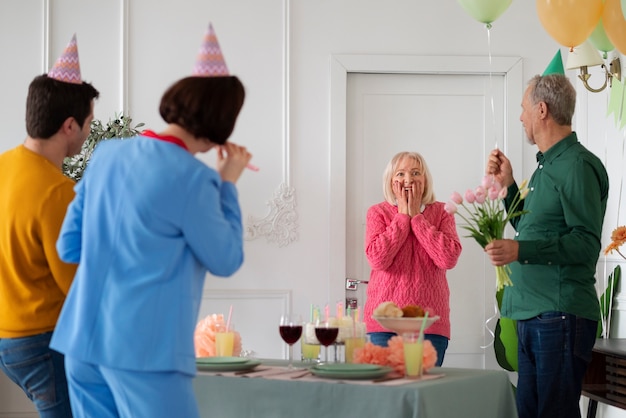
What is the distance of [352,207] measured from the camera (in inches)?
200

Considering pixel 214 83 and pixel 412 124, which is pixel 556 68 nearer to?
pixel 412 124

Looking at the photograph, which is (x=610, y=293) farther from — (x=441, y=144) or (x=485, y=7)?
(x=485, y=7)

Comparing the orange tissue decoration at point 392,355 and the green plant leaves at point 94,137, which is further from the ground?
the green plant leaves at point 94,137

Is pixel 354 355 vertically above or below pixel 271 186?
below

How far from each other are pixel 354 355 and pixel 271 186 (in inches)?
95.9

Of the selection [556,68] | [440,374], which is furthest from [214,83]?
[556,68]

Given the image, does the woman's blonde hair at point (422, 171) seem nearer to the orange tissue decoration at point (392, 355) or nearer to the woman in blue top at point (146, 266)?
the orange tissue decoration at point (392, 355)

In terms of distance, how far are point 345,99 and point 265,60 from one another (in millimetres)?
498

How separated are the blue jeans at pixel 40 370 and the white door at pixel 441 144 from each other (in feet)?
9.39

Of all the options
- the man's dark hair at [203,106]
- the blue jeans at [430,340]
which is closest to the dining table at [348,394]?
the man's dark hair at [203,106]

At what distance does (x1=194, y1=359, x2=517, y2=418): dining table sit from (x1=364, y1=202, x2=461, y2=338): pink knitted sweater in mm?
1134

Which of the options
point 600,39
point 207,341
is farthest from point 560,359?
point 600,39

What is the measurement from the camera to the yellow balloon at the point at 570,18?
3641 millimetres

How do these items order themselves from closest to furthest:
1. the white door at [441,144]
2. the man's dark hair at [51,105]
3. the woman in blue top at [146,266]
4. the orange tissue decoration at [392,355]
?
the woman in blue top at [146,266] → the man's dark hair at [51,105] → the orange tissue decoration at [392,355] → the white door at [441,144]
